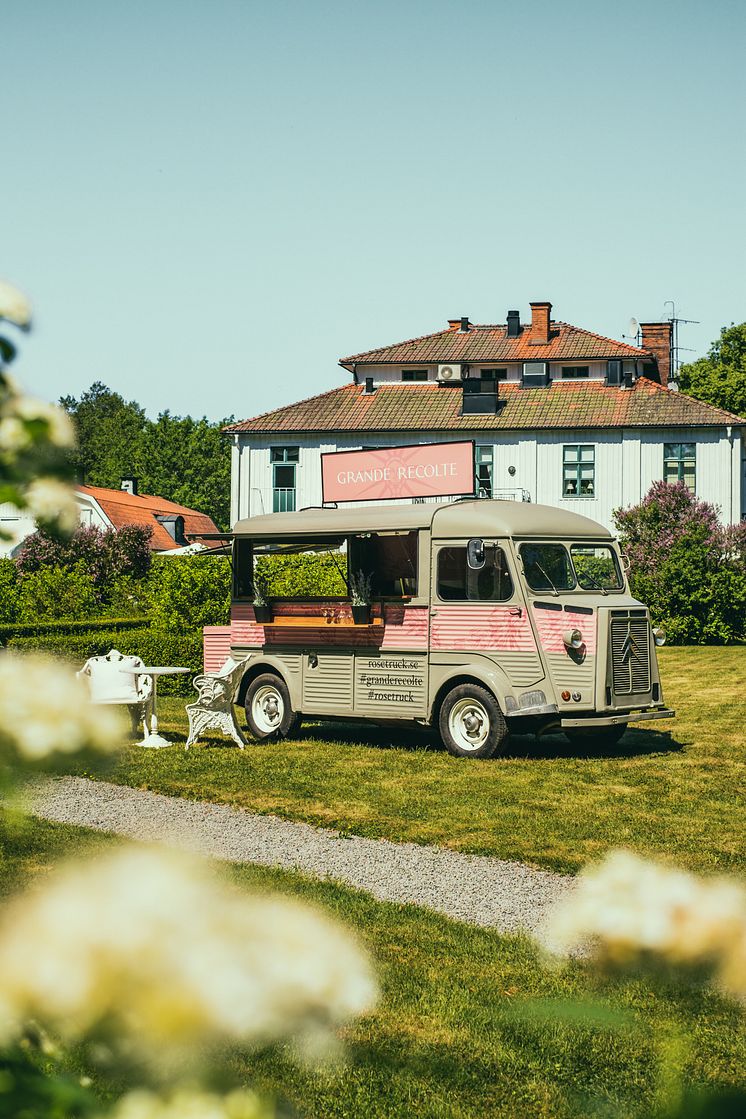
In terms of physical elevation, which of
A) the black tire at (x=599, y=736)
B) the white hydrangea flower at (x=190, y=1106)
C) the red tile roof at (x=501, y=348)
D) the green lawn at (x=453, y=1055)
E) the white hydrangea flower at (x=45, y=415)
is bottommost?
the green lawn at (x=453, y=1055)

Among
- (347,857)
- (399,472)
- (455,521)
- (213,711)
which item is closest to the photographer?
(347,857)

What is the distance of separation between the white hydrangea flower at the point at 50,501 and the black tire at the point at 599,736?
1322 cm

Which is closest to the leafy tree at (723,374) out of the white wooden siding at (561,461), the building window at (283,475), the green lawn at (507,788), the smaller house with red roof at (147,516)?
the white wooden siding at (561,461)

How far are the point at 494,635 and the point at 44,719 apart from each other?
1233cm

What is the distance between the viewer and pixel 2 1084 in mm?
983

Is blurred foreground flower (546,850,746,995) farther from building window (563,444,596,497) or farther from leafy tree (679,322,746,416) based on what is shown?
leafy tree (679,322,746,416)

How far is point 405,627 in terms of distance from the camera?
14.0 metres

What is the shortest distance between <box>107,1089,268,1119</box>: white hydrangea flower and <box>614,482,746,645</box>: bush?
120 ft

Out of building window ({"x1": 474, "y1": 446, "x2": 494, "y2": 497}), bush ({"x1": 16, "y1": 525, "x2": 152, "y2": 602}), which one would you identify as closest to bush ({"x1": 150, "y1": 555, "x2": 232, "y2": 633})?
bush ({"x1": 16, "y1": 525, "x2": 152, "y2": 602})

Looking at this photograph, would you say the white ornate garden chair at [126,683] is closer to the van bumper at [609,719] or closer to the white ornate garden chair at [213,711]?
the white ornate garden chair at [213,711]

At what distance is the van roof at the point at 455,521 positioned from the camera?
13719 mm

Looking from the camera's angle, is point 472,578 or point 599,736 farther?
point 599,736

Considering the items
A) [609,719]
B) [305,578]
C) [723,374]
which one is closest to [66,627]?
[305,578]

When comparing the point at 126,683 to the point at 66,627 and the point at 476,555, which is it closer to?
the point at 476,555
